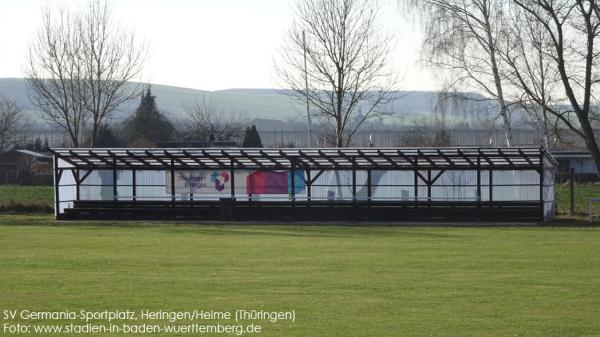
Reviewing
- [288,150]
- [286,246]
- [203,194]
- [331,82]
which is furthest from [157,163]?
[286,246]

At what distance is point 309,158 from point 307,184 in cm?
156

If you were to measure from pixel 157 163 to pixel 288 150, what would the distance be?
5.70 metres

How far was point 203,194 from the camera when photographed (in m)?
43.5

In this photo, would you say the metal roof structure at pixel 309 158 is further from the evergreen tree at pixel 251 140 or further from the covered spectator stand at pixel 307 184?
the evergreen tree at pixel 251 140

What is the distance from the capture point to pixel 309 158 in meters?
41.4

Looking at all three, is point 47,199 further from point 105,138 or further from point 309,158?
point 105,138

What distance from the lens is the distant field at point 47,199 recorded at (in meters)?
46.8

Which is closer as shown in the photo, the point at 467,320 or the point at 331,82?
the point at 467,320

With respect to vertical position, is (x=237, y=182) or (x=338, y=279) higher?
(x=237, y=182)

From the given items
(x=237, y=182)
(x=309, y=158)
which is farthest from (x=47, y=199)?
(x=309, y=158)

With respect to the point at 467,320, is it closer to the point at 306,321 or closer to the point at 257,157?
the point at 306,321

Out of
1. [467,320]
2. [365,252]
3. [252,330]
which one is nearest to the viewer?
[252,330]

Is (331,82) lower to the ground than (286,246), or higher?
higher

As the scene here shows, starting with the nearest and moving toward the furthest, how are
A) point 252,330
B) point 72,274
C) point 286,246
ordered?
point 252,330 < point 72,274 < point 286,246
